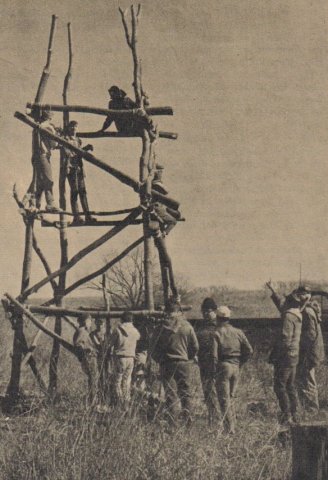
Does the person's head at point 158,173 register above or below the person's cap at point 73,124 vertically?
below

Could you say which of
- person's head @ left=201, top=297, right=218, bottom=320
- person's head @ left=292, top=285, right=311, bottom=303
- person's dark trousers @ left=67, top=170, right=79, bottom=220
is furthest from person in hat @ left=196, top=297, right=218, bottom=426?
person's dark trousers @ left=67, top=170, right=79, bottom=220

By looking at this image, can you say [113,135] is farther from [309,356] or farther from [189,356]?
→ [309,356]

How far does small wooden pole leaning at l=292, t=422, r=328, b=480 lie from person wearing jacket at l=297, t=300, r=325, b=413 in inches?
242

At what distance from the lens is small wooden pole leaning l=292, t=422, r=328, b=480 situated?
15.3ft

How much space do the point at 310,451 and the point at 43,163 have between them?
7032mm

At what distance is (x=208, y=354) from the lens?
31.3 feet

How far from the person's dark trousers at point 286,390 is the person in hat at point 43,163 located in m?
4.00

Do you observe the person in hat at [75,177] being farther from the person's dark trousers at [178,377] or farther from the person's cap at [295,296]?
the person's cap at [295,296]

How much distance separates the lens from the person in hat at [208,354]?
29.1 feet

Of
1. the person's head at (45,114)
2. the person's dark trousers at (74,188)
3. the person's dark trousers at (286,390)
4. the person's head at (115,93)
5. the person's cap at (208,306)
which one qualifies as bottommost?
the person's dark trousers at (286,390)

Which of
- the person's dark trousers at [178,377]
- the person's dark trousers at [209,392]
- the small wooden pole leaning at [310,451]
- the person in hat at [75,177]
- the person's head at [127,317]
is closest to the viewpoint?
the small wooden pole leaning at [310,451]

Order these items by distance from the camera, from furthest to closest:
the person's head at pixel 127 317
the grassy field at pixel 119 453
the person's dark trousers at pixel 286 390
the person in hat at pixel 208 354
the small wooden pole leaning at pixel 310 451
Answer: the person's head at pixel 127 317 → the person's dark trousers at pixel 286 390 → the person in hat at pixel 208 354 → the grassy field at pixel 119 453 → the small wooden pole leaning at pixel 310 451

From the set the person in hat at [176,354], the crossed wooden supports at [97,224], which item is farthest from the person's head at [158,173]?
the person in hat at [176,354]

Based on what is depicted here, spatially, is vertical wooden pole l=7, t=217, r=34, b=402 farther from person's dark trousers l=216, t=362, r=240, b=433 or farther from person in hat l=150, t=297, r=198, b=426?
person's dark trousers l=216, t=362, r=240, b=433
